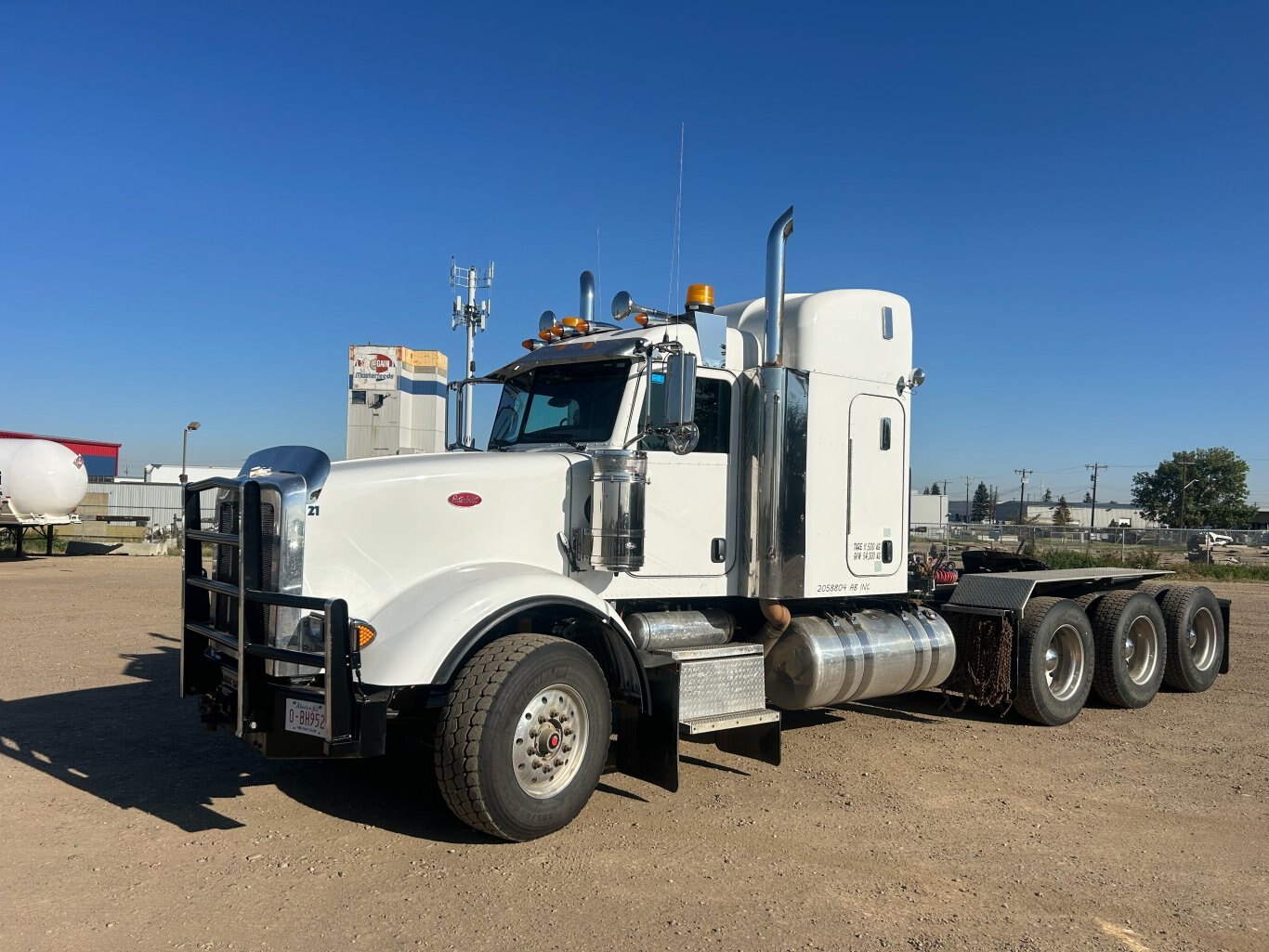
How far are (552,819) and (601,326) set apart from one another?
351cm

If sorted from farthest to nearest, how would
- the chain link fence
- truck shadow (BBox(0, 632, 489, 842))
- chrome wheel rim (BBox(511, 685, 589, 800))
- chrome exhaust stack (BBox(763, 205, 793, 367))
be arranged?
1. the chain link fence
2. chrome exhaust stack (BBox(763, 205, 793, 367))
3. truck shadow (BBox(0, 632, 489, 842))
4. chrome wheel rim (BBox(511, 685, 589, 800))

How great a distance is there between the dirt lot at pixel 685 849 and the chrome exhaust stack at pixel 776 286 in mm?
2857

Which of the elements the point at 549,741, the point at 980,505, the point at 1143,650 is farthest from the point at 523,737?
the point at 980,505

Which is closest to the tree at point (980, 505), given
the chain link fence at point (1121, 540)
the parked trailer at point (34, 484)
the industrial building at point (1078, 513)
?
the industrial building at point (1078, 513)

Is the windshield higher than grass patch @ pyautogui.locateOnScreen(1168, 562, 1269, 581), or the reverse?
the windshield

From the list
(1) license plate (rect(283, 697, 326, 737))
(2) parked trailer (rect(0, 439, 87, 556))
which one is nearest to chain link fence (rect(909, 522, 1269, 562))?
(2) parked trailer (rect(0, 439, 87, 556))

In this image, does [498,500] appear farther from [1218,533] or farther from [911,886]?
[1218,533]

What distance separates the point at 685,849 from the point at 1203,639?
757 centimetres

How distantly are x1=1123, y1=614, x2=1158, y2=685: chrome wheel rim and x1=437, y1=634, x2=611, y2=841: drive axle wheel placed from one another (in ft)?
20.8

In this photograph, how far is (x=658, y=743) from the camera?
17.9ft

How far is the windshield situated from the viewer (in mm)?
6078

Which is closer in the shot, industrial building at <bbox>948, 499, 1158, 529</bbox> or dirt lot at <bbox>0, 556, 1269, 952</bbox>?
dirt lot at <bbox>0, 556, 1269, 952</bbox>

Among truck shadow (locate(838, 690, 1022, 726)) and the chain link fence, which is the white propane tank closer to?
truck shadow (locate(838, 690, 1022, 726))

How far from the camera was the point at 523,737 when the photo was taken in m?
4.81
